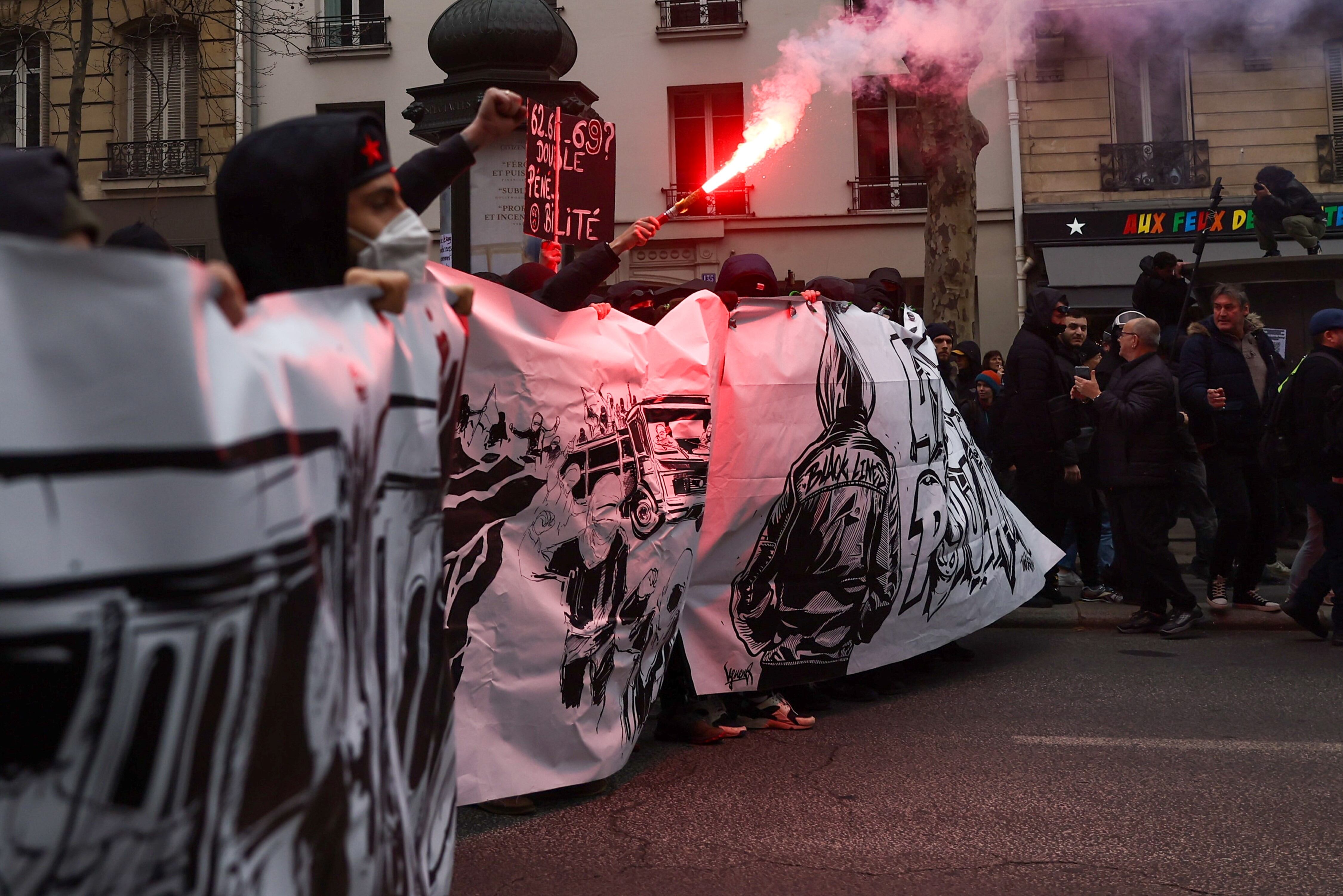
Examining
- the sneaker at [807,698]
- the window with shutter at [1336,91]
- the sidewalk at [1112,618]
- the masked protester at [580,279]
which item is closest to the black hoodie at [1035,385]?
the sidewalk at [1112,618]

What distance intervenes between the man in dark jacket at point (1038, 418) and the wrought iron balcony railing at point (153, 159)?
1625 centimetres

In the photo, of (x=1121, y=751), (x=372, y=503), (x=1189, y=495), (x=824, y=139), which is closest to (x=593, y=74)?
(x=824, y=139)

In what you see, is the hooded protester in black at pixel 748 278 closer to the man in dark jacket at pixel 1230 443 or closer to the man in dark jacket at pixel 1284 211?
the man in dark jacket at pixel 1230 443

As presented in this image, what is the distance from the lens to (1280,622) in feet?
24.6

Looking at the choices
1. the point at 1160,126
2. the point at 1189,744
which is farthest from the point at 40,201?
the point at 1160,126

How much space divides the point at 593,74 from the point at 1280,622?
15.2 m

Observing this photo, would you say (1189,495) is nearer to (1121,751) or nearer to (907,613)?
(907,613)

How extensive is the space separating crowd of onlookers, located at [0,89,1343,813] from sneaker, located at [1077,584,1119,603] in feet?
0.04

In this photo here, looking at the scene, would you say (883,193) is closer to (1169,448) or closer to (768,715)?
(1169,448)

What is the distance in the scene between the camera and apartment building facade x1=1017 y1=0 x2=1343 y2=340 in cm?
1855

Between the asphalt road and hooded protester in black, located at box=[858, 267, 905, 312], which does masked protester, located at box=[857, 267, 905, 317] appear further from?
the asphalt road

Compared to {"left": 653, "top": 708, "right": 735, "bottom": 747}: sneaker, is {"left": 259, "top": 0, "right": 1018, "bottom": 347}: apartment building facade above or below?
above

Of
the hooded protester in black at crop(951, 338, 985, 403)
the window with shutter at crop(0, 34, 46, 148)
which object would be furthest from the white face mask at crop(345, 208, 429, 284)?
the window with shutter at crop(0, 34, 46, 148)

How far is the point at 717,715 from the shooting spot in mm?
5156
